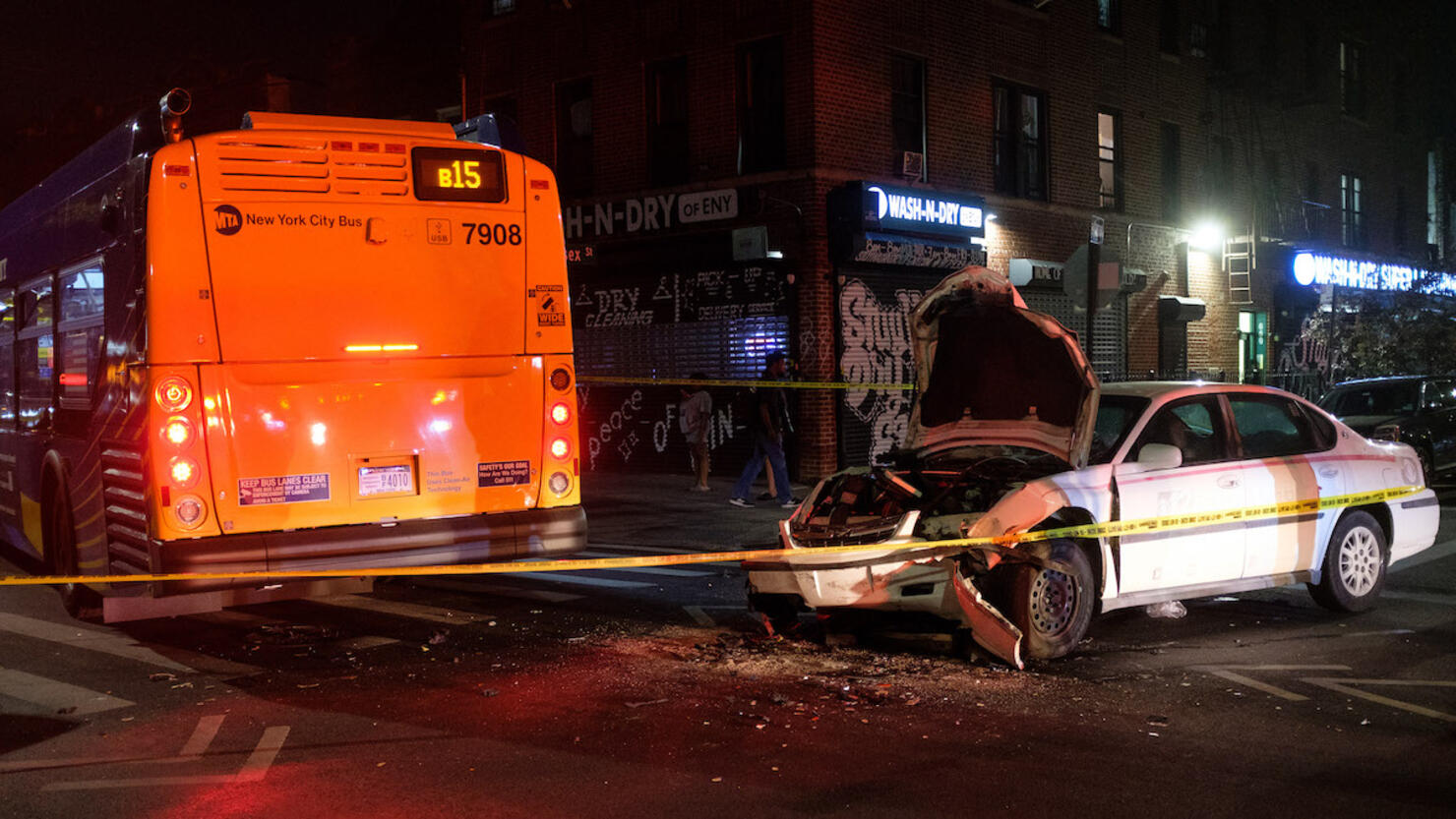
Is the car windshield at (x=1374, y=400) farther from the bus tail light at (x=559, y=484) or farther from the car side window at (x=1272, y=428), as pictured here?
the bus tail light at (x=559, y=484)

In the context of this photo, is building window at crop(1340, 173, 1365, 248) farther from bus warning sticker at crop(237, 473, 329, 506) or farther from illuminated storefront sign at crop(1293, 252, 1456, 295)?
bus warning sticker at crop(237, 473, 329, 506)

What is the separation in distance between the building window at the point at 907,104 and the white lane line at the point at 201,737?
49.9ft

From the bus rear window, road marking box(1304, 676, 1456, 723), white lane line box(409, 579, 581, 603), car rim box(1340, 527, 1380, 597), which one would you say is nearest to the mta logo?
the bus rear window

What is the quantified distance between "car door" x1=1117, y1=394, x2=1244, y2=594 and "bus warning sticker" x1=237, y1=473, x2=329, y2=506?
460 cm

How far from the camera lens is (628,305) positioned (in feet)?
70.2

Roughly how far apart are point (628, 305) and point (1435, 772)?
16.9 metres

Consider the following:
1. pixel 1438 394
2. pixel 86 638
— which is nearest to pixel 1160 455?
pixel 86 638

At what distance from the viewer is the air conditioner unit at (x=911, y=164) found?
65.4ft

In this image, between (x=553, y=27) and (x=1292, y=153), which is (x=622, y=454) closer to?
(x=553, y=27)

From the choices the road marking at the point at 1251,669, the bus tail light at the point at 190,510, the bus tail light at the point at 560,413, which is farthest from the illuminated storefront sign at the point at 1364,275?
the bus tail light at the point at 190,510

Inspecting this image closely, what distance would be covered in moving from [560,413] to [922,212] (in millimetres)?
12494

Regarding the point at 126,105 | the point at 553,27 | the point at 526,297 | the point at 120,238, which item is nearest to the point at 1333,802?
the point at 526,297

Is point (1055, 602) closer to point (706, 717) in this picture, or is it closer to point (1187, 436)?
point (1187, 436)

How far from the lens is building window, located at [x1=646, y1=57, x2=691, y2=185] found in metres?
20.6
